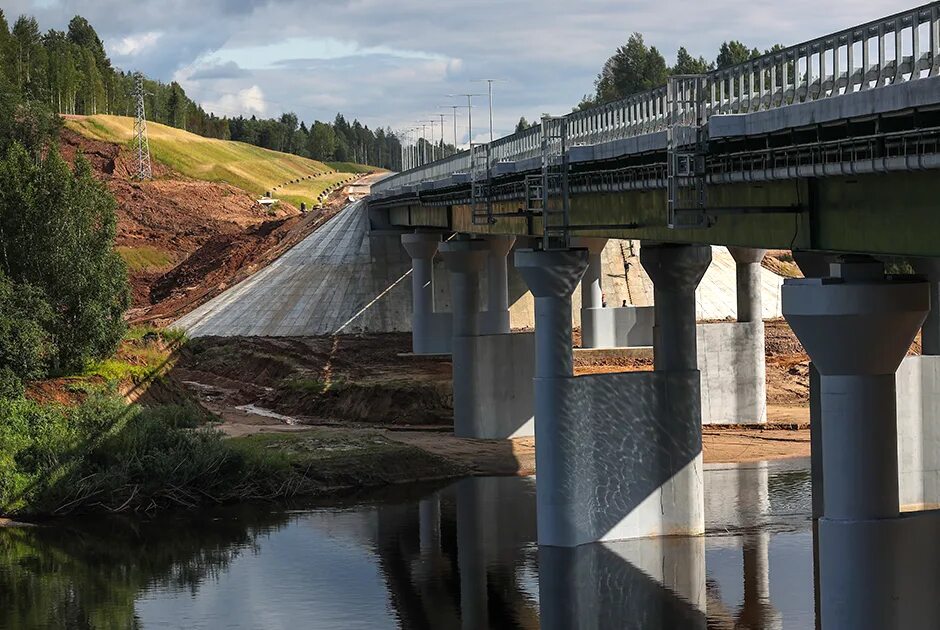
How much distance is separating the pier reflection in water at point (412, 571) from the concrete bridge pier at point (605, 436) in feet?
3.03

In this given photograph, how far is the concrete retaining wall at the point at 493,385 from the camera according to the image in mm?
72000

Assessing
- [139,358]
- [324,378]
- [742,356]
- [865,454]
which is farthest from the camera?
[324,378]

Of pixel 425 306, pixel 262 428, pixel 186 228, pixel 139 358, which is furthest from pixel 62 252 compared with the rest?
pixel 186 228

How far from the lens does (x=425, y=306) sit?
91.9 m

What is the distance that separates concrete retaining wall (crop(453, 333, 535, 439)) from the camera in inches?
2835

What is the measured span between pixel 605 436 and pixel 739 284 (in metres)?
30.6

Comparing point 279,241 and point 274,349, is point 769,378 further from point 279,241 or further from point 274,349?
point 279,241

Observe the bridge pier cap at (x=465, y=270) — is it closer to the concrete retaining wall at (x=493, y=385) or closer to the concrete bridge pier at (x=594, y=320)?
the concrete retaining wall at (x=493, y=385)

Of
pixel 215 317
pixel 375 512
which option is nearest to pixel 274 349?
pixel 215 317

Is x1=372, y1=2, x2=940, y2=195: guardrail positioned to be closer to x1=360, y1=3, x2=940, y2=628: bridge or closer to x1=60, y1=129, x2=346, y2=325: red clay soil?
x1=360, y1=3, x2=940, y2=628: bridge

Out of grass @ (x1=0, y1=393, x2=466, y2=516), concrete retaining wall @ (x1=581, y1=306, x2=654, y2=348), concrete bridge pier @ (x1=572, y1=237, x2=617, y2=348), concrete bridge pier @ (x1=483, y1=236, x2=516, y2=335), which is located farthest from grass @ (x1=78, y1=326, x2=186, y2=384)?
concrete retaining wall @ (x1=581, y1=306, x2=654, y2=348)

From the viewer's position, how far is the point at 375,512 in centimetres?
5694

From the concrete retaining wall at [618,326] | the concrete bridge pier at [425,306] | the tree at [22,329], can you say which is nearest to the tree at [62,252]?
the tree at [22,329]

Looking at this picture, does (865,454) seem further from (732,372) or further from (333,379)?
(333,379)
